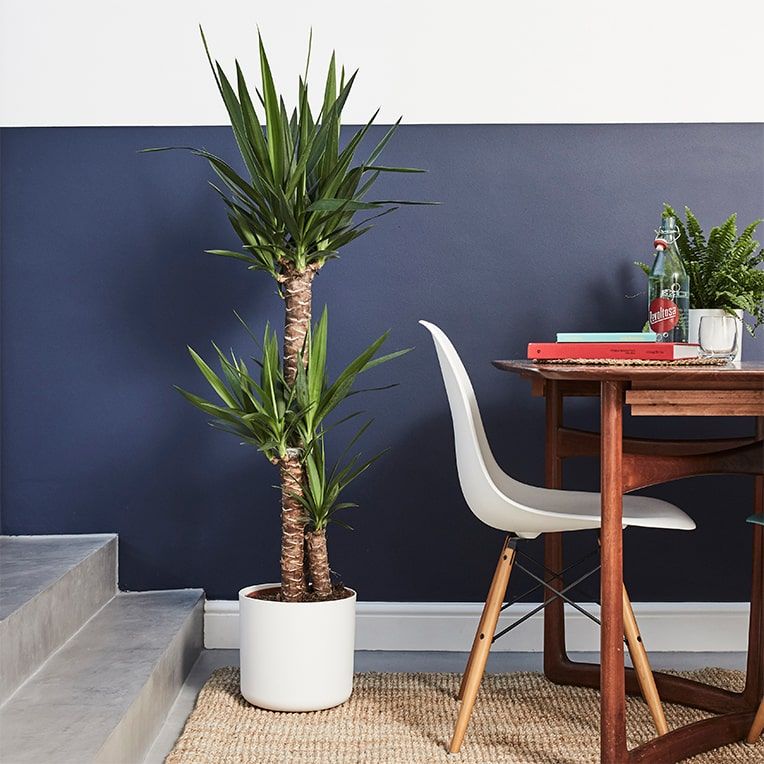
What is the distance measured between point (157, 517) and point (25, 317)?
67cm

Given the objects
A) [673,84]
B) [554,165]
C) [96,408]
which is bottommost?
[96,408]

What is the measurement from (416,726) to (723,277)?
1251mm

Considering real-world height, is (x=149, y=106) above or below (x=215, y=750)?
above

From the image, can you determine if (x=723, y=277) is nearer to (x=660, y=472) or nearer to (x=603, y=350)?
(x=603, y=350)

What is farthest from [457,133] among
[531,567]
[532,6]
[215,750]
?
[215,750]

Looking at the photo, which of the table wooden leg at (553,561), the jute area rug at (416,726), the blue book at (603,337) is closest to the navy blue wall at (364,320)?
the table wooden leg at (553,561)

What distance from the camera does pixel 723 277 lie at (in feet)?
7.75

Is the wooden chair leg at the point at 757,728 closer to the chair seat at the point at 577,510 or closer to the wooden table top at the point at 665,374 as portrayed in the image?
the chair seat at the point at 577,510

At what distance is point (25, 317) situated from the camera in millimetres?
2842

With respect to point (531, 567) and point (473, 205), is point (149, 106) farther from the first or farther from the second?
point (531, 567)

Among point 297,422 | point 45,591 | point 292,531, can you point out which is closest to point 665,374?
point 297,422

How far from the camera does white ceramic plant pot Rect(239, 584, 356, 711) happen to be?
2.32 metres

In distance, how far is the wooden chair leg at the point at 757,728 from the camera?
2.12 metres

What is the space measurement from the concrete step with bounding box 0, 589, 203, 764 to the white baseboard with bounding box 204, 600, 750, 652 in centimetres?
10
